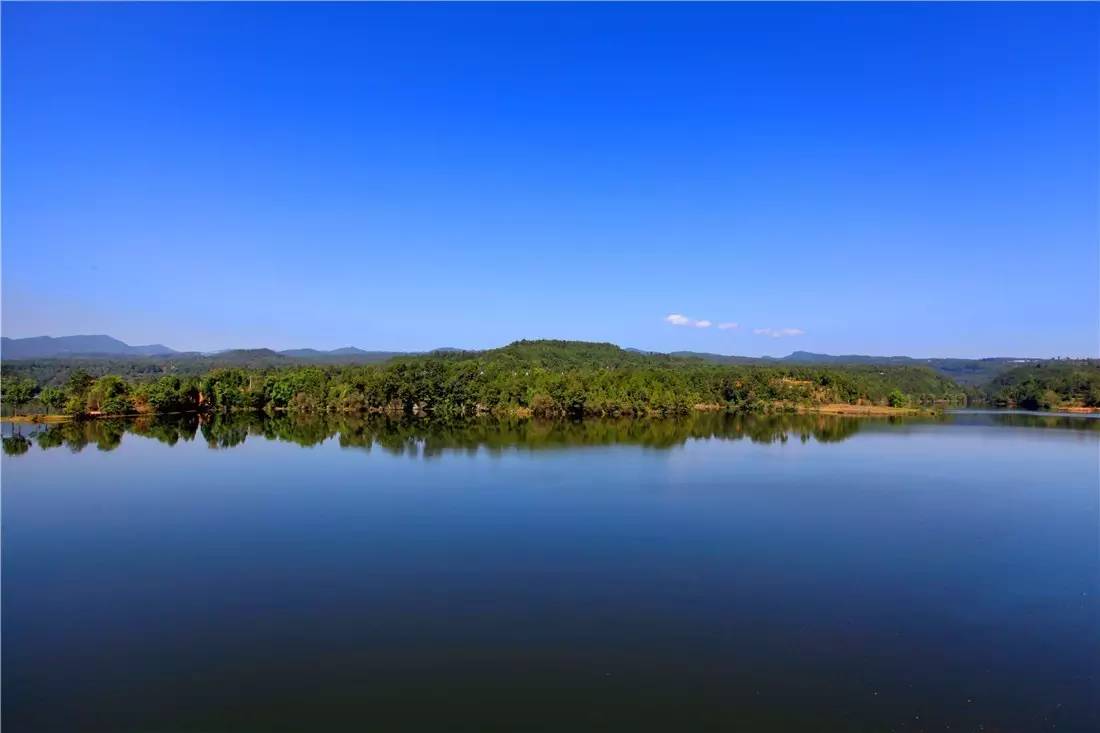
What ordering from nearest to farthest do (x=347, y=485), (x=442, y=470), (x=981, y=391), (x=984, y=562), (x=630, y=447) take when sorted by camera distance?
(x=984, y=562), (x=347, y=485), (x=442, y=470), (x=630, y=447), (x=981, y=391)

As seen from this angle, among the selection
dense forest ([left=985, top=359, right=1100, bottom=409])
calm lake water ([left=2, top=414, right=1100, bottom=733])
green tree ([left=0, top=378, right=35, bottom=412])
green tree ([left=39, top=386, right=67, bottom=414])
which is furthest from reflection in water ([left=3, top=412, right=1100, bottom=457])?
dense forest ([left=985, top=359, right=1100, bottom=409])

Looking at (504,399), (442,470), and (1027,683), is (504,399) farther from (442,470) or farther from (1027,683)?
(1027,683)

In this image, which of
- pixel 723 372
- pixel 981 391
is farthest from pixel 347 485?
pixel 981 391

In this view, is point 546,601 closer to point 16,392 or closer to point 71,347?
point 16,392

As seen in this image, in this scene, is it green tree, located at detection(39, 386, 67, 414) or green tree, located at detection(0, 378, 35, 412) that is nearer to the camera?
Result: green tree, located at detection(0, 378, 35, 412)

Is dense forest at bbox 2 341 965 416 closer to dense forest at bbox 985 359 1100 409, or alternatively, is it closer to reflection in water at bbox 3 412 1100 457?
reflection in water at bbox 3 412 1100 457

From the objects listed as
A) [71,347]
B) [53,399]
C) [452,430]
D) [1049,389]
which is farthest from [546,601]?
[71,347]
